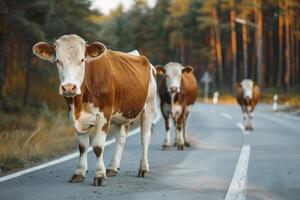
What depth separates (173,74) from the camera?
53.5 feet

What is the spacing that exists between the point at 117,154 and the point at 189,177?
131cm

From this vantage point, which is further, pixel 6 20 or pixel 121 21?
pixel 121 21

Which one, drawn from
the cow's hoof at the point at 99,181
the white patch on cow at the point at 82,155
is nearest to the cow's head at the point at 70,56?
the white patch on cow at the point at 82,155

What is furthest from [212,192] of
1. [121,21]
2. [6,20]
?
[121,21]

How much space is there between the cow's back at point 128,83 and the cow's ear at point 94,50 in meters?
0.80

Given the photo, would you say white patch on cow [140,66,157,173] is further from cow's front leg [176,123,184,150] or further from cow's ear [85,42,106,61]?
cow's front leg [176,123,184,150]

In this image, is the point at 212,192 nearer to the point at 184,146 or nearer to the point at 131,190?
the point at 131,190

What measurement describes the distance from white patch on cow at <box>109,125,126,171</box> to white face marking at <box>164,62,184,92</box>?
4.82m

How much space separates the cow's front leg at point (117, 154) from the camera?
1055cm

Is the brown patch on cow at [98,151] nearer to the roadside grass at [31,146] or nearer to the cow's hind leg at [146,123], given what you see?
the cow's hind leg at [146,123]

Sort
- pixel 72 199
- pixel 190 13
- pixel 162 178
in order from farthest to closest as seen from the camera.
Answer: pixel 190 13 < pixel 162 178 < pixel 72 199

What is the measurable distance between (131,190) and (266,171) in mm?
3083

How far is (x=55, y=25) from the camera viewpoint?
1135 inches

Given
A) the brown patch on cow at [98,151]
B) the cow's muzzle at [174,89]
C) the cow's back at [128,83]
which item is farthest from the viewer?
the cow's muzzle at [174,89]
